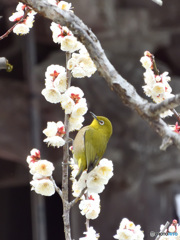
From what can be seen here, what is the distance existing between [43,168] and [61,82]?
5.7 inches

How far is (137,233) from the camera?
921 millimetres

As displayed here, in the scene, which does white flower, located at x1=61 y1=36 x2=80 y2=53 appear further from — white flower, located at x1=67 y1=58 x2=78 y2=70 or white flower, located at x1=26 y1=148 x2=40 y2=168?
white flower, located at x1=26 y1=148 x2=40 y2=168

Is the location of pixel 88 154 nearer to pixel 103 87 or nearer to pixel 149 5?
pixel 103 87

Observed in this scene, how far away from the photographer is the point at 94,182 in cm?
87

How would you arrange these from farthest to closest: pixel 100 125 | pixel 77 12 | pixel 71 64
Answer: pixel 77 12
pixel 100 125
pixel 71 64

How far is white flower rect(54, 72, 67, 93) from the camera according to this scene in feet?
2.90

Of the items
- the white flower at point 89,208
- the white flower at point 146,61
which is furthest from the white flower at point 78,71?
the white flower at point 89,208

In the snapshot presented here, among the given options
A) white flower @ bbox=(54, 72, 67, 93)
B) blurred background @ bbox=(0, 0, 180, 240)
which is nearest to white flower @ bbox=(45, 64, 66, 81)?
white flower @ bbox=(54, 72, 67, 93)

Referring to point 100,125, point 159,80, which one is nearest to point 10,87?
point 100,125

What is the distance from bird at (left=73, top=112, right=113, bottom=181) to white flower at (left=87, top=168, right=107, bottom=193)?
0.01 metres

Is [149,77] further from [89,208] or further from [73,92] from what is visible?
[89,208]

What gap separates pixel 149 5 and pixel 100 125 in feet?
4.38

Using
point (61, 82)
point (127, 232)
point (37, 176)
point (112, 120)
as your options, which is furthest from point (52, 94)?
point (112, 120)

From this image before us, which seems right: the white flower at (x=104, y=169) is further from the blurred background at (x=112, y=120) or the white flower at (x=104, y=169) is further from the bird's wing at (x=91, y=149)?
the blurred background at (x=112, y=120)
